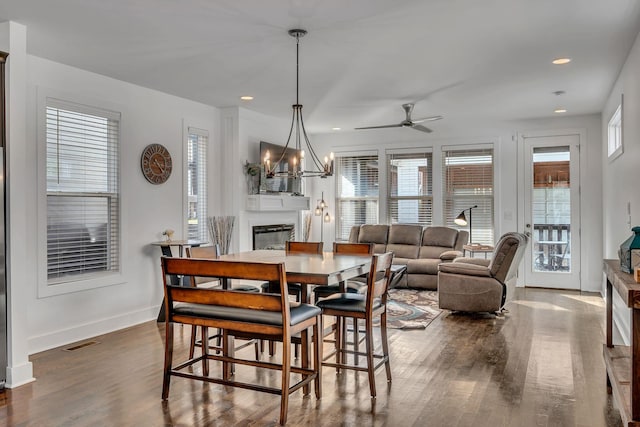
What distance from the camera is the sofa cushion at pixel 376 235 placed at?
8.10 metres

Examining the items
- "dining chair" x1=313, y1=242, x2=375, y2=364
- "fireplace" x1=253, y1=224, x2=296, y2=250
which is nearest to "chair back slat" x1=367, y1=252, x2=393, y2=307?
"dining chair" x1=313, y1=242, x2=375, y2=364

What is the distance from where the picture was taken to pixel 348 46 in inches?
160

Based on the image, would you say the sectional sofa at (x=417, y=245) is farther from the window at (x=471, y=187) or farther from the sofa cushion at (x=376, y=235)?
the window at (x=471, y=187)

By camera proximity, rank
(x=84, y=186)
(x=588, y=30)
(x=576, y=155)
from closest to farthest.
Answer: (x=588, y=30) < (x=84, y=186) < (x=576, y=155)

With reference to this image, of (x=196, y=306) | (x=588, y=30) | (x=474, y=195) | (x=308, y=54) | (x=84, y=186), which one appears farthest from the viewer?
(x=474, y=195)

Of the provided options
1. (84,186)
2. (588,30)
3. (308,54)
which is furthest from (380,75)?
(84,186)

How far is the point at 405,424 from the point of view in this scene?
2717 mm

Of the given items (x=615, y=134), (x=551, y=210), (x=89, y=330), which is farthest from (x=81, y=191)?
(x=551, y=210)

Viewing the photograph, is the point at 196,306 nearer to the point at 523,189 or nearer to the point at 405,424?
the point at 405,424

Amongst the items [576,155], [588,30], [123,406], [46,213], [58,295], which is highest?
[588,30]

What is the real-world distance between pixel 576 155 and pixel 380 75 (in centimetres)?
392

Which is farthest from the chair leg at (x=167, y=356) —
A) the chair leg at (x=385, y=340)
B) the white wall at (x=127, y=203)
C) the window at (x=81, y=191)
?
the window at (x=81, y=191)

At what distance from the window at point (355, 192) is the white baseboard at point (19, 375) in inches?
→ 237

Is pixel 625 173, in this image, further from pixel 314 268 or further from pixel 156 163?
pixel 156 163
